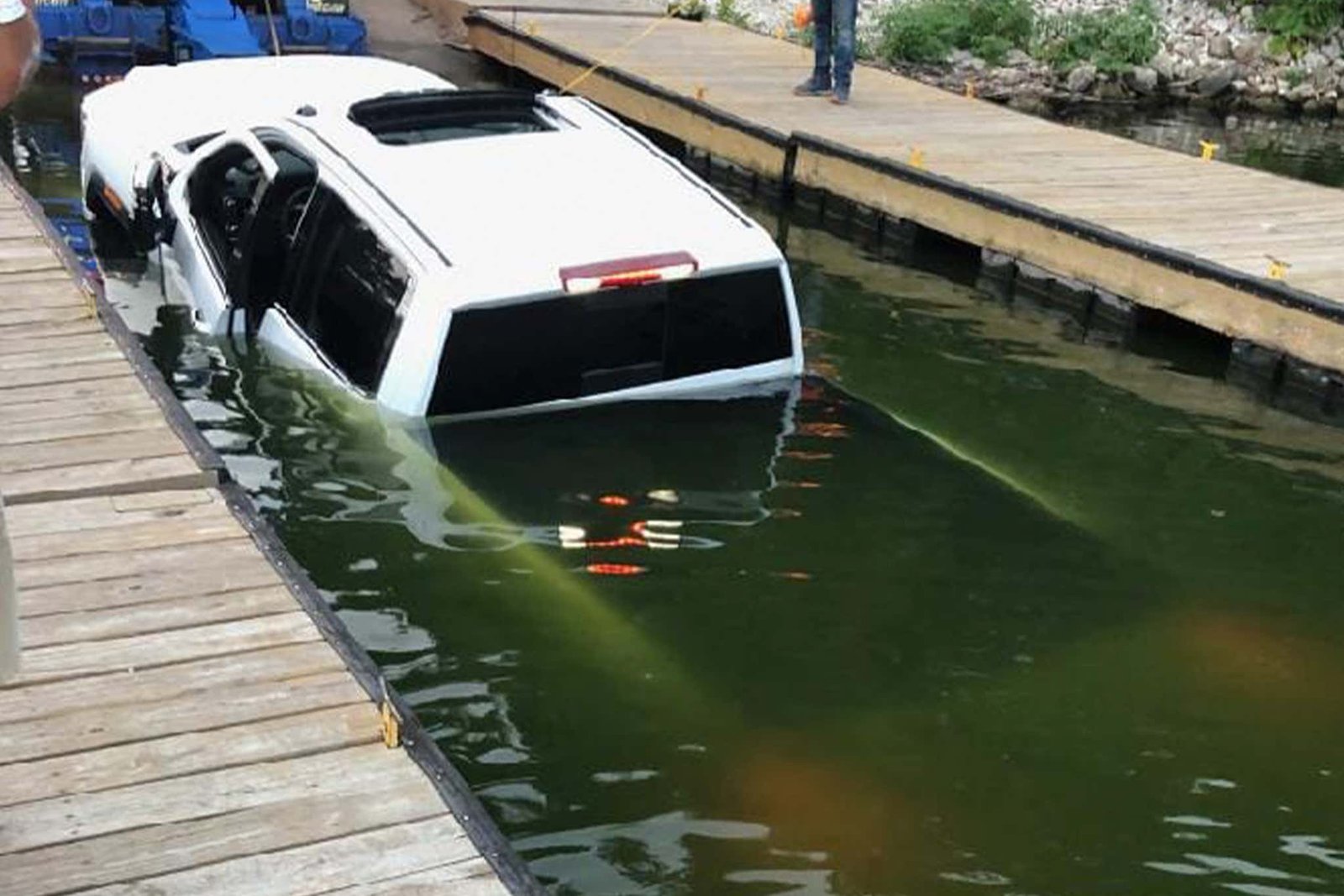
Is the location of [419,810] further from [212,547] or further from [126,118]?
[126,118]

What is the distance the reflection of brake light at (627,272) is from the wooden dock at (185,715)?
1.69 m

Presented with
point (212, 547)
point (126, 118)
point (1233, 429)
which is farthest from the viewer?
point (126, 118)

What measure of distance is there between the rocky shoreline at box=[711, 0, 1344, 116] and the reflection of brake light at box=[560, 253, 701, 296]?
1295cm

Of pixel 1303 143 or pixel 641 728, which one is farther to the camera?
pixel 1303 143

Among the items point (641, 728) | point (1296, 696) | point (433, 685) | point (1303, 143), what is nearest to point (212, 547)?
point (433, 685)

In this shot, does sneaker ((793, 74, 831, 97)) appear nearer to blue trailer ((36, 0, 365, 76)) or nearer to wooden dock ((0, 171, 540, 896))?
blue trailer ((36, 0, 365, 76))

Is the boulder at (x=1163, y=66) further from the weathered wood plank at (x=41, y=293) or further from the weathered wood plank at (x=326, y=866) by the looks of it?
the weathered wood plank at (x=326, y=866)

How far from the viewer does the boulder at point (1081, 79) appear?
20.2m

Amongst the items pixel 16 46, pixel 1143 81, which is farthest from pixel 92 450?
pixel 1143 81

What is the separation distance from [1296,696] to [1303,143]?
45.3ft

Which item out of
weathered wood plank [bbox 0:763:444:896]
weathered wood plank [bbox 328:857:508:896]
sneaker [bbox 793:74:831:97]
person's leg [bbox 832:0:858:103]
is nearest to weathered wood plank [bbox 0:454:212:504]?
weathered wood plank [bbox 0:763:444:896]

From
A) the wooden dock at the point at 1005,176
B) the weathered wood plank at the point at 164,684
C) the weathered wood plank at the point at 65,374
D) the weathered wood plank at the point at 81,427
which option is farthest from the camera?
the wooden dock at the point at 1005,176

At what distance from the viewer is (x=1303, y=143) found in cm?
1861

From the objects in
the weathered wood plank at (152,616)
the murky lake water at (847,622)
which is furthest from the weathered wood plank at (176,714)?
the murky lake water at (847,622)
